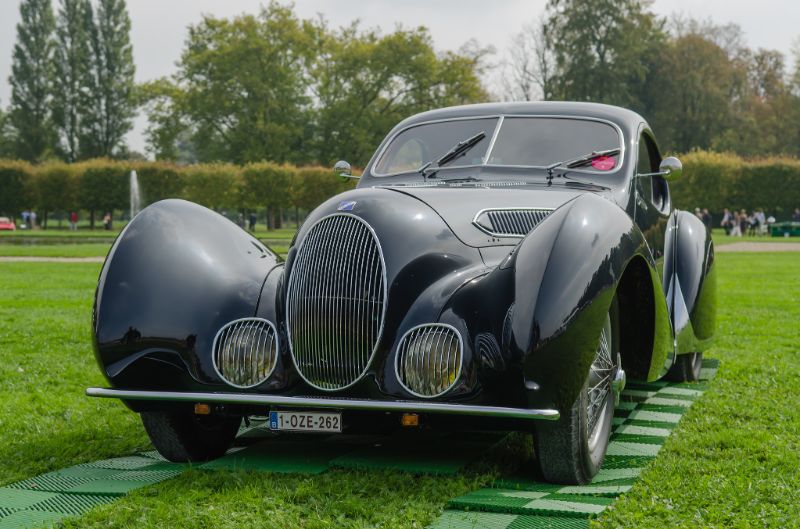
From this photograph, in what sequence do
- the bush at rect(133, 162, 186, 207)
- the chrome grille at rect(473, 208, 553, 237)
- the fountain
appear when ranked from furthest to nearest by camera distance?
the bush at rect(133, 162, 186, 207), the fountain, the chrome grille at rect(473, 208, 553, 237)

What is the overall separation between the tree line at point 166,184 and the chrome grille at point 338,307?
4996cm

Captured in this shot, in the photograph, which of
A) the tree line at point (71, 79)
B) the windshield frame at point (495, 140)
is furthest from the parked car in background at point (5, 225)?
the windshield frame at point (495, 140)

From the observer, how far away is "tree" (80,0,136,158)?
67812 mm

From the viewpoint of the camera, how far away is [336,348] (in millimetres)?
4258

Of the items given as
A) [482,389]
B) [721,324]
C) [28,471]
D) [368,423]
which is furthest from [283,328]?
A: [721,324]

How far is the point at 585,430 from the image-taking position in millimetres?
4215

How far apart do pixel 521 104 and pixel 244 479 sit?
3280 mm

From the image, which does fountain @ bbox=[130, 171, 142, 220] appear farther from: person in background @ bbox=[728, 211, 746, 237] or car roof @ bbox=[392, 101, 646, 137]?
car roof @ bbox=[392, 101, 646, 137]

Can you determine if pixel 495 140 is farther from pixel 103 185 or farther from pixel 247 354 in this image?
pixel 103 185

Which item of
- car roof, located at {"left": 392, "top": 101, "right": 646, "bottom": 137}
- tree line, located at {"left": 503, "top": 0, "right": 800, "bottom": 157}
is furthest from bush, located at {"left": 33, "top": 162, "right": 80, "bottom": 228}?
car roof, located at {"left": 392, "top": 101, "right": 646, "bottom": 137}

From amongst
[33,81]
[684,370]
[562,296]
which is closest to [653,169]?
[684,370]

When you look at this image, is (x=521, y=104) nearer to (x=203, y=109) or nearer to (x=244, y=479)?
(x=244, y=479)

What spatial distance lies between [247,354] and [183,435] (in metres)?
0.65

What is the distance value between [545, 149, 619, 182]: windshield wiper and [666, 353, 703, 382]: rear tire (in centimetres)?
190
